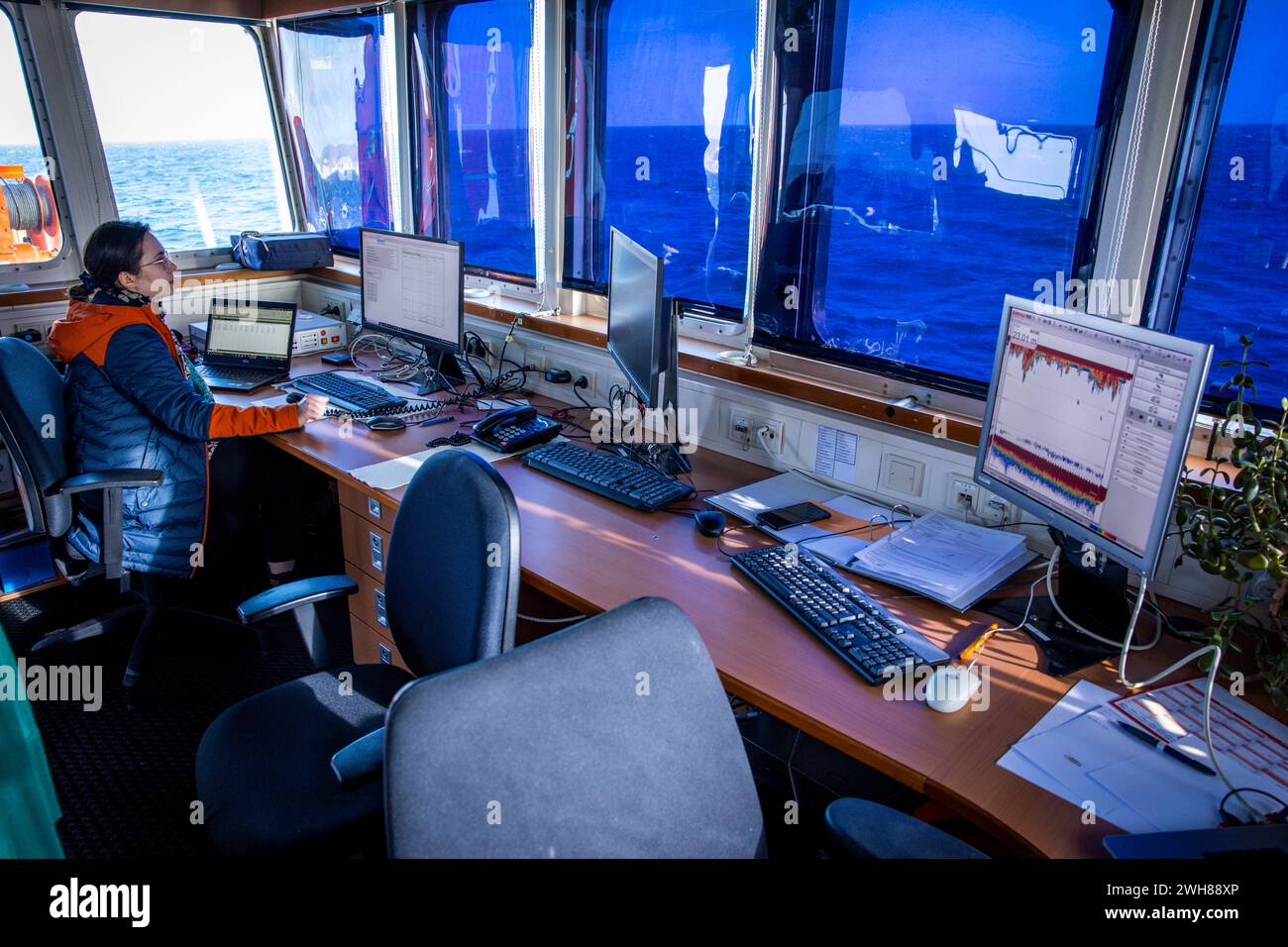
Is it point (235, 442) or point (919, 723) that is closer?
point (919, 723)

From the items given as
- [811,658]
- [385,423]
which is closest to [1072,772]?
[811,658]

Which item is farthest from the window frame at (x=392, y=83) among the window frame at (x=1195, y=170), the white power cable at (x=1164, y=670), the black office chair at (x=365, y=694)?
the white power cable at (x=1164, y=670)

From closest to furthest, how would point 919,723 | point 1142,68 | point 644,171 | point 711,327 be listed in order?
point 919,723 < point 1142,68 < point 711,327 < point 644,171

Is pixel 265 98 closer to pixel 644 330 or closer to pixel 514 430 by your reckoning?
pixel 514 430

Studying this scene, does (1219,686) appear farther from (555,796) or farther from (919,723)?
(555,796)

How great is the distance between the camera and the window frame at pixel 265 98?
3535 mm

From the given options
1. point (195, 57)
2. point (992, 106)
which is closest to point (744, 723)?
point (992, 106)

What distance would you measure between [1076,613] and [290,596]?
1624 mm

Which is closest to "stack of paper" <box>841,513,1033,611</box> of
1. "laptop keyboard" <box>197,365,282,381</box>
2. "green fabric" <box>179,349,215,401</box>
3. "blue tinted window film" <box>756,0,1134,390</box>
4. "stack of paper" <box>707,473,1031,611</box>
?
"stack of paper" <box>707,473,1031,611</box>

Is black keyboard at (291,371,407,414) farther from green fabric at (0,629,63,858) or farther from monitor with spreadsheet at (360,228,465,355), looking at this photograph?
green fabric at (0,629,63,858)

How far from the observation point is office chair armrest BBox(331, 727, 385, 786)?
1.35m

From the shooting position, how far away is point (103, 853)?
2.05 meters

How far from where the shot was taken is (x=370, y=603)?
97.4 inches

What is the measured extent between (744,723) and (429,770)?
1669 mm
